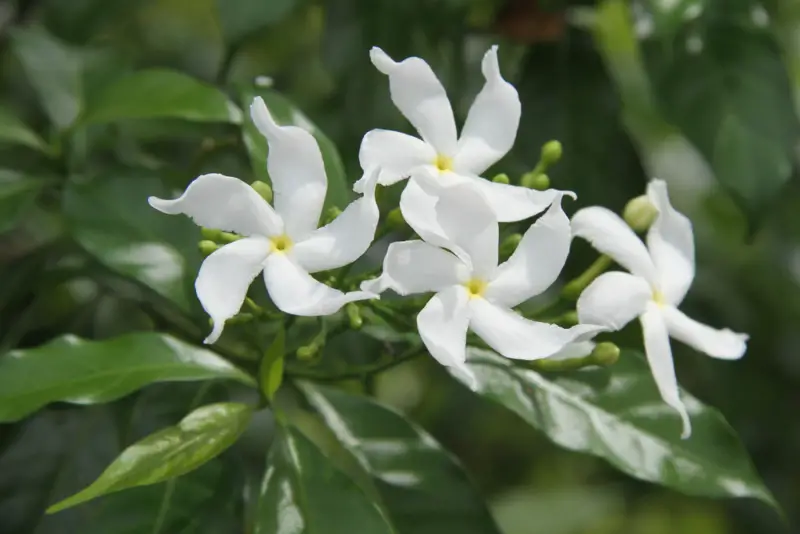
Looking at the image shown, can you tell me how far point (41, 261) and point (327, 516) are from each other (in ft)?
1.79

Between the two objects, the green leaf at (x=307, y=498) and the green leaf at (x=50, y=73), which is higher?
the green leaf at (x=50, y=73)

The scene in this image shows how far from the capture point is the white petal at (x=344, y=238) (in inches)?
25.4

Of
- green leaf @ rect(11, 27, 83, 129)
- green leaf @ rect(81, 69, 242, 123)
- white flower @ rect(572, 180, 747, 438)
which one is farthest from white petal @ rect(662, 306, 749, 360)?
green leaf @ rect(11, 27, 83, 129)

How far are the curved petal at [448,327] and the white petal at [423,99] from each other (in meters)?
0.14

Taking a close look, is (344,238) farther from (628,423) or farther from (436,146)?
(628,423)

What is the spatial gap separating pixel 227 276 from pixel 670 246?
0.43 metres

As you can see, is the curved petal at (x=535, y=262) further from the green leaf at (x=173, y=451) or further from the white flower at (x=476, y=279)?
the green leaf at (x=173, y=451)

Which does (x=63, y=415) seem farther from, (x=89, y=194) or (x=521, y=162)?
(x=521, y=162)

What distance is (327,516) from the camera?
737mm

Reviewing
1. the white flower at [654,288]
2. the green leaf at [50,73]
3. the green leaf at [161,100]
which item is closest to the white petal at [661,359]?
the white flower at [654,288]

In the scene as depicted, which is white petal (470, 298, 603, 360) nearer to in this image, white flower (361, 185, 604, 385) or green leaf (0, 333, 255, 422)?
white flower (361, 185, 604, 385)

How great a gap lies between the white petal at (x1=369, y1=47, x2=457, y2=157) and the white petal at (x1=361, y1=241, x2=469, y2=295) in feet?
0.37

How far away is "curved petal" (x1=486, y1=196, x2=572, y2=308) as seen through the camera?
0.69 metres

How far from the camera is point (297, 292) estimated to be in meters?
0.65
